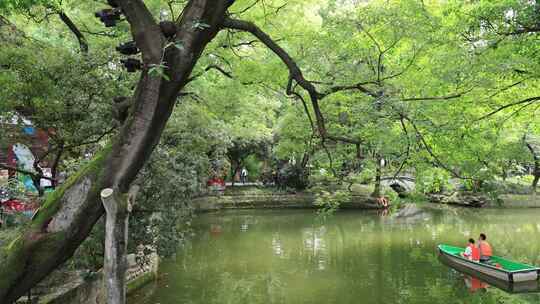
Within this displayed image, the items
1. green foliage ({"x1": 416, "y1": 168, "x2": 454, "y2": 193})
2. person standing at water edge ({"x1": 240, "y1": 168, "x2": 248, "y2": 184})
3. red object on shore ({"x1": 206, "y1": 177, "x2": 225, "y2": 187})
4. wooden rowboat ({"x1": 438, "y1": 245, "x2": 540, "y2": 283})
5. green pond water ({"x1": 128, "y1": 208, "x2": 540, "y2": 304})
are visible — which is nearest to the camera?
green pond water ({"x1": 128, "y1": 208, "x2": 540, "y2": 304})

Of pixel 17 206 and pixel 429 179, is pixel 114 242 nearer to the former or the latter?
pixel 17 206

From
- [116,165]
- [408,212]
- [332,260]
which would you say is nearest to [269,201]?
[408,212]

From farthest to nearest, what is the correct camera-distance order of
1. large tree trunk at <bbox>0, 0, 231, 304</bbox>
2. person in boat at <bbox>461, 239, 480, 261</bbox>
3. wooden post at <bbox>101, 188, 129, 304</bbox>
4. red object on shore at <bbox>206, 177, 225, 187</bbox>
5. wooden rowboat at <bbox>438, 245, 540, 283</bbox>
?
red object on shore at <bbox>206, 177, 225, 187</bbox>, person in boat at <bbox>461, 239, 480, 261</bbox>, wooden rowboat at <bbox>438, 245, 540, 283</bbox>, large tree trunk at <bbox>0, 0, 231, 304</bbox>, wooden post at <bbox>101, 188, 129, 304</bbox>

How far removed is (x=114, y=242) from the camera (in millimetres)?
4914

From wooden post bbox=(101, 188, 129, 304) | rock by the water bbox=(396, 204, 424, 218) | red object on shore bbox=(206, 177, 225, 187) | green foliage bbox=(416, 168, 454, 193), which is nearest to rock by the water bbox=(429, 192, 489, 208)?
rock by the water bbox=(396, 204, 424, 218)

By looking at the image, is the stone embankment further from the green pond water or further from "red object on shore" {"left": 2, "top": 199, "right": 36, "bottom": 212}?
"red object on shore" {"left": 2, "top": 199, "right": 36, "bottom": 212}

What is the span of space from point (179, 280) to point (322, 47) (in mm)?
6716

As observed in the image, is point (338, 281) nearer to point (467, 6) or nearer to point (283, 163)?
point (467, 6)

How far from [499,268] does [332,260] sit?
15.1ft

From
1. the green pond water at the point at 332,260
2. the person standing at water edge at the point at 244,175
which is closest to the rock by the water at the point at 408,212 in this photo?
the green pond water at the point at 332,260

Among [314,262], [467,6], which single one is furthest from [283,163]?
[467,6]

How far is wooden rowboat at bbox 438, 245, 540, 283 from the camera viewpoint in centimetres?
1067

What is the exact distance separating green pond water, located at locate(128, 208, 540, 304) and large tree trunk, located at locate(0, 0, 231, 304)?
4608mm

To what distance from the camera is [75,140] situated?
8.46 m
